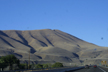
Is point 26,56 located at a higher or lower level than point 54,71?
higher

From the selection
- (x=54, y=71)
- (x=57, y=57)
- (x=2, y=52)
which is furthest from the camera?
(x=57, y=57)

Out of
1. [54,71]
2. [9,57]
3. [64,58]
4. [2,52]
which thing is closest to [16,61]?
[9,57]

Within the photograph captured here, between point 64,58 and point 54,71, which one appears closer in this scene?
point 54,71

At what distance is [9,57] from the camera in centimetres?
10306

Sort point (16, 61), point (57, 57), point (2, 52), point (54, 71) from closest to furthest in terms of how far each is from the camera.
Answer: point (54, 71), point (16, 61), point (2, 52), point (57, 57)

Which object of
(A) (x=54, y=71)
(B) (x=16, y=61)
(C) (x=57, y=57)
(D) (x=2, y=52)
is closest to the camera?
(A) (x=54, y=71)

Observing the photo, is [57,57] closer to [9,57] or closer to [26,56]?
[26,56]

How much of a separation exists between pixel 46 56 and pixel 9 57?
95661 mm

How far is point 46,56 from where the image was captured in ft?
646

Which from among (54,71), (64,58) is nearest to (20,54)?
(64,58)

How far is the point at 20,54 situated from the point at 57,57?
37854 mm

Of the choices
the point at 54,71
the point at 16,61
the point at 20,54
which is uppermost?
the point at 20,54

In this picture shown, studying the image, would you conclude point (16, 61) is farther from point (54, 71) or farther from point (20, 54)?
point (20, 54)

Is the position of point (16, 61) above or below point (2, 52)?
below
